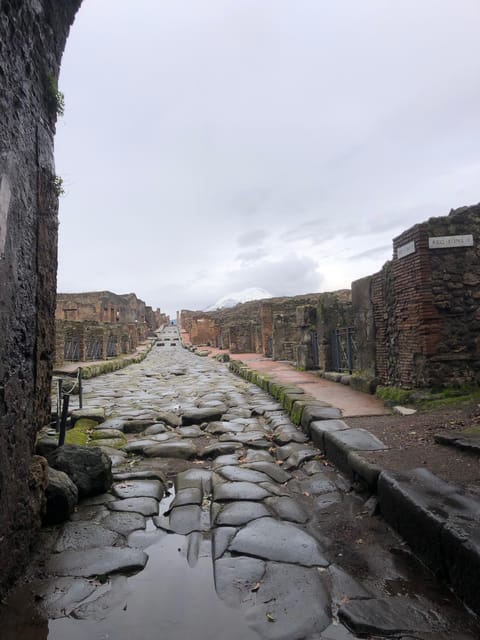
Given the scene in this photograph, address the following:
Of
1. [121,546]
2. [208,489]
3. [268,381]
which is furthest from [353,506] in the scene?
[268,381]

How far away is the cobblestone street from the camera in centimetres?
183

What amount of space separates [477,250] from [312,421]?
11.7 feet

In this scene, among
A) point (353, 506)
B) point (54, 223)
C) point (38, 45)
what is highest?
point (38, 45)

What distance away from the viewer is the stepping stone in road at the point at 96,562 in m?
2.24

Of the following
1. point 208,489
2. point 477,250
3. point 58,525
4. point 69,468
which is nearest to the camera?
point 58,525

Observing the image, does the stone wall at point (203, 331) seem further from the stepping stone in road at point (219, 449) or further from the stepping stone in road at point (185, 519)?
the stepping stone in road at point (185, 519)

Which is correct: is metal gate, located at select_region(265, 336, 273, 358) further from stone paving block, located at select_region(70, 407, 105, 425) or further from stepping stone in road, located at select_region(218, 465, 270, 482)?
stepping stone in road, located at select_region(218, 465, 270, 482)

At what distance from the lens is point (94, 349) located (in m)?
18.2

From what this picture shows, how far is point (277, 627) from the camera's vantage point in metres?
1.81

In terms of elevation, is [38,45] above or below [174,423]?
above

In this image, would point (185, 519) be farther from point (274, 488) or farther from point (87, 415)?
point (87, 415)

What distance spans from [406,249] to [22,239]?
5.44 m

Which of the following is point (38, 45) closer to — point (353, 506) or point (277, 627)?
point (277, 627)

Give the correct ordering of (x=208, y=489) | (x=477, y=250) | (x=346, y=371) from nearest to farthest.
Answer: (x=208, y=489) → (x=477, y=250) → (x=346, y=371)
